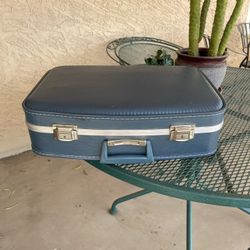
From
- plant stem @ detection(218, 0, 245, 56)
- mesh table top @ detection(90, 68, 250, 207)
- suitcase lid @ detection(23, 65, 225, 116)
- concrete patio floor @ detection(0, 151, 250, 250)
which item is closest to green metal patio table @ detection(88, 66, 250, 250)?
mesh table top @ detection(90, 68, 250, 207)

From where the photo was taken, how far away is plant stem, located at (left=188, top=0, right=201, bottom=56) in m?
0.80

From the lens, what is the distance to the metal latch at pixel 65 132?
1.94 ft

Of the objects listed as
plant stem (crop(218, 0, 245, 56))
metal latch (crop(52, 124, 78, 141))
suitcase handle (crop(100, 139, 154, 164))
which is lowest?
suitcase handle (crop(100, 139, 154, 164))

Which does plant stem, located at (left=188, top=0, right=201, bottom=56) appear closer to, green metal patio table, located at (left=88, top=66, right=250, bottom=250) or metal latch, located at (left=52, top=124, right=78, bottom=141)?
green metal patio table, located at (left=88, top=66, right=250, bottom=250)

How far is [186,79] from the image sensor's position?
2.29 feet

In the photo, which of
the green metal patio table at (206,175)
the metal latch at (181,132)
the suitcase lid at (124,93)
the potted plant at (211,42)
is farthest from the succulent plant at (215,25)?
the metal latch at (181,132)

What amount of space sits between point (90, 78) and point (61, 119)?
0.16 m

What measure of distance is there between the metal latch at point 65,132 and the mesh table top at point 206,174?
0.08m

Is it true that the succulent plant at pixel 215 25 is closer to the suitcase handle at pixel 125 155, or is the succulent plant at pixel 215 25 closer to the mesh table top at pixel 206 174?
the mesh table top at pixel 206 174

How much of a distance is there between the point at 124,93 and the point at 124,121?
0.08 m

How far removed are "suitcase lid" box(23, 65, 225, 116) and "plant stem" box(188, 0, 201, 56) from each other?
0.15m

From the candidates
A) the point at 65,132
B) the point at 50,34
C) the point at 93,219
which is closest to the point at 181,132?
the point at 65,132

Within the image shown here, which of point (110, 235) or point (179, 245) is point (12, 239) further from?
point (179, 245)

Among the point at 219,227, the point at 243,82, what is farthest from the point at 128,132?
the point at 219,227
